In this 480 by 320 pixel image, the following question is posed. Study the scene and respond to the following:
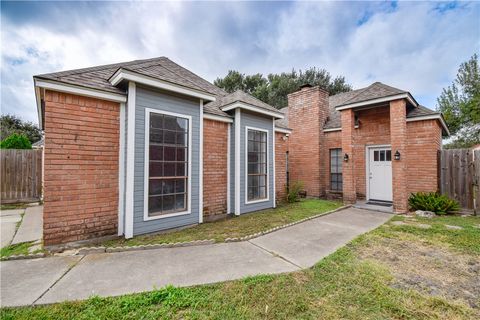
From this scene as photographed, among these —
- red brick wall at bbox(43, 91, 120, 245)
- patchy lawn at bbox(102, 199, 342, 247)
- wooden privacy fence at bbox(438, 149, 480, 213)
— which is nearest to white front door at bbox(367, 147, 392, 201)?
wooden privacy fence at bbox(438, 149, 480, 213)

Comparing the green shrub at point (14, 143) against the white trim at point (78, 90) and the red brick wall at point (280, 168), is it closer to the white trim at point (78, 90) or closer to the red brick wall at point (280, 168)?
the white trim at point (78, 90)

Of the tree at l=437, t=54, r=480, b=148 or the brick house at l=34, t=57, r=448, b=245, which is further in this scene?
the tree at l=437, t=54, r=480, b=148

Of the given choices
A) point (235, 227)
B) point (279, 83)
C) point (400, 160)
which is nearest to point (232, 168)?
point (235, 227)

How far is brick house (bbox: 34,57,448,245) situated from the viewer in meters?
3.95

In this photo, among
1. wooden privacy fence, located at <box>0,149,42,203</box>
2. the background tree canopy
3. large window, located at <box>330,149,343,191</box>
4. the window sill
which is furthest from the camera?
the background tree canopy

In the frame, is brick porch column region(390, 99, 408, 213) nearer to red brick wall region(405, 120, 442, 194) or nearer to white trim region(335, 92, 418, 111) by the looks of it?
white trim region(335, 92, 418, 111)

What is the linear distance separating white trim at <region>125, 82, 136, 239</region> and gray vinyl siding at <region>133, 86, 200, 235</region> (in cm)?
8

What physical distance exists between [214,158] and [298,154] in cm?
564

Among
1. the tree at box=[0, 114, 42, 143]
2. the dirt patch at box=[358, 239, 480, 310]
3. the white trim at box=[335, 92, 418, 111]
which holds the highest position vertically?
the tree at box=[0, 114, 42, 143]

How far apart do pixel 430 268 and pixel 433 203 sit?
16.7ft

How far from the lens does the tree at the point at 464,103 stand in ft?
51.6

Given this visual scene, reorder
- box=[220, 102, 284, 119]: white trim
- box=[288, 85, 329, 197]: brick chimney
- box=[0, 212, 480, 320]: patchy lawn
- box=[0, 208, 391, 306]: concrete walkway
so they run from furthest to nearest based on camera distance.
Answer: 1. box=[288, 85, 329, 197]: brick chimney
2. box=[220, 102, 284, 119]: white trim
3. box=[0, 208, 391, 306]: concrete walkway
4. box=[0, 212, 480, 320]: patchy lawn

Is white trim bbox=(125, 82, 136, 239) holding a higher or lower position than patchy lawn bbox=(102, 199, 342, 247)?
higher

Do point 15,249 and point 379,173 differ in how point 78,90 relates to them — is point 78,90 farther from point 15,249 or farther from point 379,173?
point 379,173
